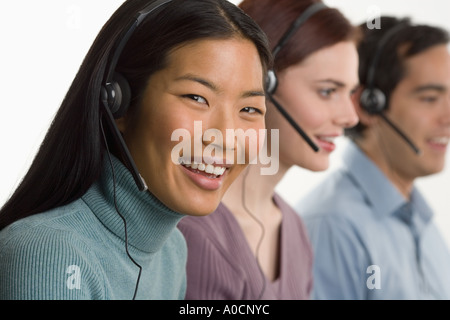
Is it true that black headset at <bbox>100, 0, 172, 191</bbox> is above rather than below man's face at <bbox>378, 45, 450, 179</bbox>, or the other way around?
above

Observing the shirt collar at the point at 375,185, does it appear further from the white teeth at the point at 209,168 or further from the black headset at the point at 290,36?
the white teeth at the point at 209,168

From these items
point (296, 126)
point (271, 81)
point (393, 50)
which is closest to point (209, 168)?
point (271, 81)

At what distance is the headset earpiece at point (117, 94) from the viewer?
3.05 ft

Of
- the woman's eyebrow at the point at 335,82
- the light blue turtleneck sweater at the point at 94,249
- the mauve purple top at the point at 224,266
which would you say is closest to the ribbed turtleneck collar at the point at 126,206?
the light blue turtleneck sweater at the point at 94,249

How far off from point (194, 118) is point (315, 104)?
51cm

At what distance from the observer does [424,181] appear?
2.59 m

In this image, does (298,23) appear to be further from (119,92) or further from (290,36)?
(119,92)

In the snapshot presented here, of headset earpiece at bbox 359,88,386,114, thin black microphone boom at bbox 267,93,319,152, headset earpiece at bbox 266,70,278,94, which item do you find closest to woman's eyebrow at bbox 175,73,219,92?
headset earpiece at bbox 266,70,278,94

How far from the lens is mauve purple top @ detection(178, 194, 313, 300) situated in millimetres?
1300

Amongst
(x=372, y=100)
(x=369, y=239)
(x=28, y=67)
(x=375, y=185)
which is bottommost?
(x=369, y=239)

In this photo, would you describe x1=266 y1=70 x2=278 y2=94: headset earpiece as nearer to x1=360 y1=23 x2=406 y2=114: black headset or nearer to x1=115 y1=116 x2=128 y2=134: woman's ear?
x1=115 y1=116 x2=128 y2=134: woman's ear

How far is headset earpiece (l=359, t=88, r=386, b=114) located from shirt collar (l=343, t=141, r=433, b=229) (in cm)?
15

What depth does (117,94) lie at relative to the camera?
935 mm
